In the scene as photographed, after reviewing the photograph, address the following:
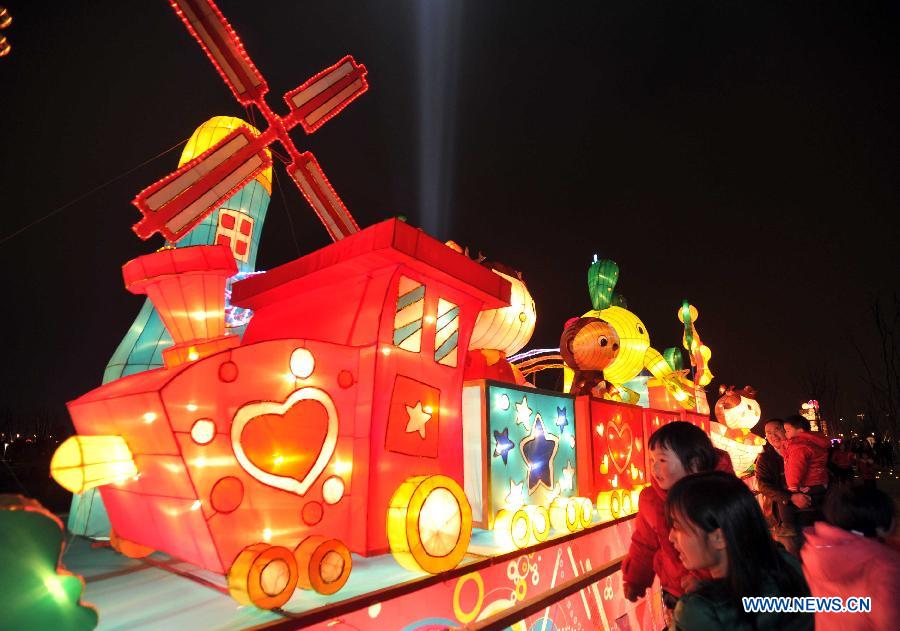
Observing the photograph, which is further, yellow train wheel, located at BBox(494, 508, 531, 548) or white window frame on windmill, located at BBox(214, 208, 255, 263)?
white window frame on windmill, located at BBox(214, 208, 255, 263)

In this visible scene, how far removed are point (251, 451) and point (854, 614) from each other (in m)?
3.46

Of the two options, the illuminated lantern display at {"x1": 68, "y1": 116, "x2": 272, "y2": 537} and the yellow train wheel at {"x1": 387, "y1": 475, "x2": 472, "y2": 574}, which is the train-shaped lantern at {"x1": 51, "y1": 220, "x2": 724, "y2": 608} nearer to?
the yellow train wheel at {"x1": 387, "y1": 475, "x2": 472, "y2": 574}

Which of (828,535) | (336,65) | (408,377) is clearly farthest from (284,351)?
(336,65)

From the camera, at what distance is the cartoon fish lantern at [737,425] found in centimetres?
1298

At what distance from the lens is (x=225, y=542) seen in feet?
11.3

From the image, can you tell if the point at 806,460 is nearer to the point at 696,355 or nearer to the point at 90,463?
the point at 90,463

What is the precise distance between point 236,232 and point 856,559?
27.8 ft

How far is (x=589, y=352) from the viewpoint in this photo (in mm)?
9070

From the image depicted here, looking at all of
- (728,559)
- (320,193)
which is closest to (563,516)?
(728,559)

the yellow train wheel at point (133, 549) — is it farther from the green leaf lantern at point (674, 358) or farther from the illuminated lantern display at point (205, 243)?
the green leaf lantern at point (674, 358)

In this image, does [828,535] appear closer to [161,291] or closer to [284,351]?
[284,351]

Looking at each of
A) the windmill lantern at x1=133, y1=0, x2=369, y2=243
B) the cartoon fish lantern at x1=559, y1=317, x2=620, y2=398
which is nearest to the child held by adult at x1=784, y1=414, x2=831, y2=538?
the cartoon fish lantern at x1=559, y1=317, x2=620, y2=398

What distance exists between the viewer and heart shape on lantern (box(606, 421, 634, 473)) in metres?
7.65

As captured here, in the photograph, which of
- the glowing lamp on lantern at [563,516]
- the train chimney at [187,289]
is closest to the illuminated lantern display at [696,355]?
the glowing lamp on lantern at [563,516]
